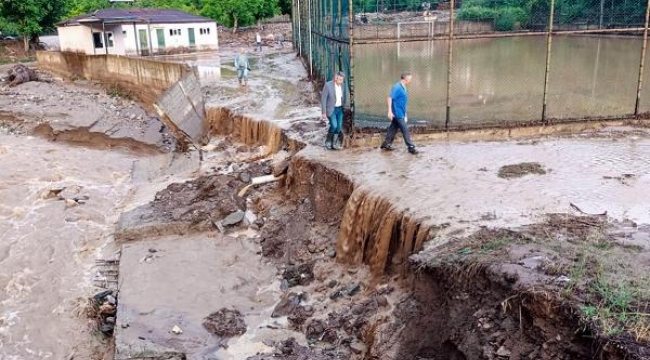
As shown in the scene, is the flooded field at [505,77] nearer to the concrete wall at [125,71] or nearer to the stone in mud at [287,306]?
the stone in mud at [287,306]

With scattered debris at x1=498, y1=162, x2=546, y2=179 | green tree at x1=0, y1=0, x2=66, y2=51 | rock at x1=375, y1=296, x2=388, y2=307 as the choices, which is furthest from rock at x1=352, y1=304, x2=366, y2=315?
green tree at x1=0, y1=0, x2=66, y2=51

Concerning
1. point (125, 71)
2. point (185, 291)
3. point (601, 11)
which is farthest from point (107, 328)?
point (125, 71)

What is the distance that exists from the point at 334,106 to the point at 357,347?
230 inches

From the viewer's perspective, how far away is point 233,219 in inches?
459

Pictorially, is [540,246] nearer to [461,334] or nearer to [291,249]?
[461,334]

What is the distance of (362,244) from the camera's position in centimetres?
913

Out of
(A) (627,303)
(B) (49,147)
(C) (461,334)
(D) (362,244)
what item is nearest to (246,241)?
(D) (362,244)

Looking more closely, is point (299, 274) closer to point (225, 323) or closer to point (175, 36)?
point (225, 323)

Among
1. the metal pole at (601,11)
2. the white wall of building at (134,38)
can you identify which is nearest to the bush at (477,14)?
the metal pole at (601,11)

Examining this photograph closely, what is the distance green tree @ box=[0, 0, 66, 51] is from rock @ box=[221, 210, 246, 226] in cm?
3954

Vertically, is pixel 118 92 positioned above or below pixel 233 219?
above

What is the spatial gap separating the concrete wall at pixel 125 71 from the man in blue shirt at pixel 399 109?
1374cm

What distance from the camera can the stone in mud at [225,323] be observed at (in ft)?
27.2

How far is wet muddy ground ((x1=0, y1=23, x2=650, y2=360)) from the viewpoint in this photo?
223 inches
